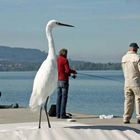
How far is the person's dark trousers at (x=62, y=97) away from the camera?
50.2 ft

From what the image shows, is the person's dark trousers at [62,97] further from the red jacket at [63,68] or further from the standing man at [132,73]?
the standing man at [132,73]

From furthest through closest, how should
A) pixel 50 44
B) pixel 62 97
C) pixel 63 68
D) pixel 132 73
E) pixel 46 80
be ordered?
pixel 62 97 → pixel 63 68 → pixel 132 73 → pixel 50 44 → pixel 46 80

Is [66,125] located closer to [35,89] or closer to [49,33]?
[35,89]

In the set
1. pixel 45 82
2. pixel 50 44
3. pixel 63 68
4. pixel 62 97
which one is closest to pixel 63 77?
pixel 63 68

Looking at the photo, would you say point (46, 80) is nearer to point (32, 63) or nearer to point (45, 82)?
point (45, 82)

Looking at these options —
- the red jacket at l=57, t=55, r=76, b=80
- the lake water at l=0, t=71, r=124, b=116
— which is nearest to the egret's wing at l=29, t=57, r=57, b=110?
the red jacket at l=57, t=55, r=76, b=80

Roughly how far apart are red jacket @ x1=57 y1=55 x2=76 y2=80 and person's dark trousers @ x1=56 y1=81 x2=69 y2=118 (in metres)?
0.18

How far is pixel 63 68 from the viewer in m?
15.2

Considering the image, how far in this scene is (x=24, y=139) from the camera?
1041 centimetres

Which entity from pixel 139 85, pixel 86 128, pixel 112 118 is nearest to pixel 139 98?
pixel 139 85

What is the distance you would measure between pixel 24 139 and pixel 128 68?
173 inches

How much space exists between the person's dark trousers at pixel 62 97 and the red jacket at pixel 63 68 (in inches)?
7.1

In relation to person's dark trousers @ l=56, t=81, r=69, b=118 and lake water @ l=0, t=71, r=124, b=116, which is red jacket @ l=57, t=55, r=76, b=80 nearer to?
person's dark trousers @ l=56, t=81, r=69, b=118

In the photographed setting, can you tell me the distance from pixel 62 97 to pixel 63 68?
756mm
